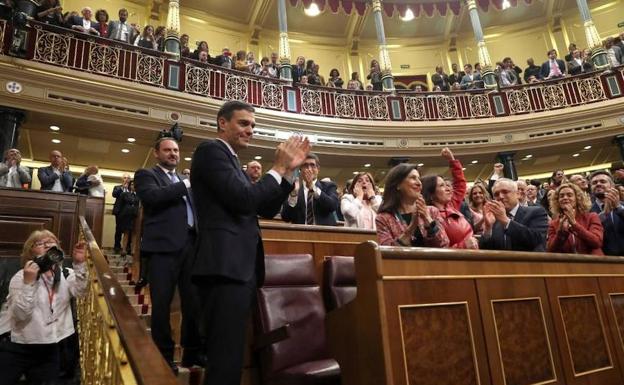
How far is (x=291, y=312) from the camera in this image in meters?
1.83

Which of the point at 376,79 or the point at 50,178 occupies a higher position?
the point at 376,79

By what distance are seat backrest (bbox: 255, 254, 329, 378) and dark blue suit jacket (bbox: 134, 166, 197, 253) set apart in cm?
52

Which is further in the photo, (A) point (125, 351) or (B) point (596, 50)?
(B) point (596, 50)

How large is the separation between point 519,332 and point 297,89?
24.0ft

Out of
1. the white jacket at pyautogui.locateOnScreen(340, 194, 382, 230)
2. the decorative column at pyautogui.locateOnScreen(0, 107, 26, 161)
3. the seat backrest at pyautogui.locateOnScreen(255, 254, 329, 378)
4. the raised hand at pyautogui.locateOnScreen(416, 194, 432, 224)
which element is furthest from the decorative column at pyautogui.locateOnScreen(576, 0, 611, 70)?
the decorative column at pyautogui.locateOnScreen(0, 107, 26, 161)

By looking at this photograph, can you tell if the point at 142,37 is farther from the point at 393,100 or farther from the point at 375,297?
the point at 375,297

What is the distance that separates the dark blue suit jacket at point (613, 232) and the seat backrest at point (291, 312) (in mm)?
2090

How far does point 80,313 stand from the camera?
2.77 meters

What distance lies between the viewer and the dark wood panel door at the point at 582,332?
1718mm

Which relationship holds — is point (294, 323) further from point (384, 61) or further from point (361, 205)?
point (384, 61)

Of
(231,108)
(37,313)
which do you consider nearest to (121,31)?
(37,313)

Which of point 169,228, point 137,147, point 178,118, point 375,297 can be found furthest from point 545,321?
point 137,147

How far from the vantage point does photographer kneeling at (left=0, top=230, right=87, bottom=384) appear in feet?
6.87

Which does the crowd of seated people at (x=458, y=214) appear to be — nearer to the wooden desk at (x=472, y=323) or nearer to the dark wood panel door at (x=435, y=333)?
the wooden desk at (x=472, y=323)
